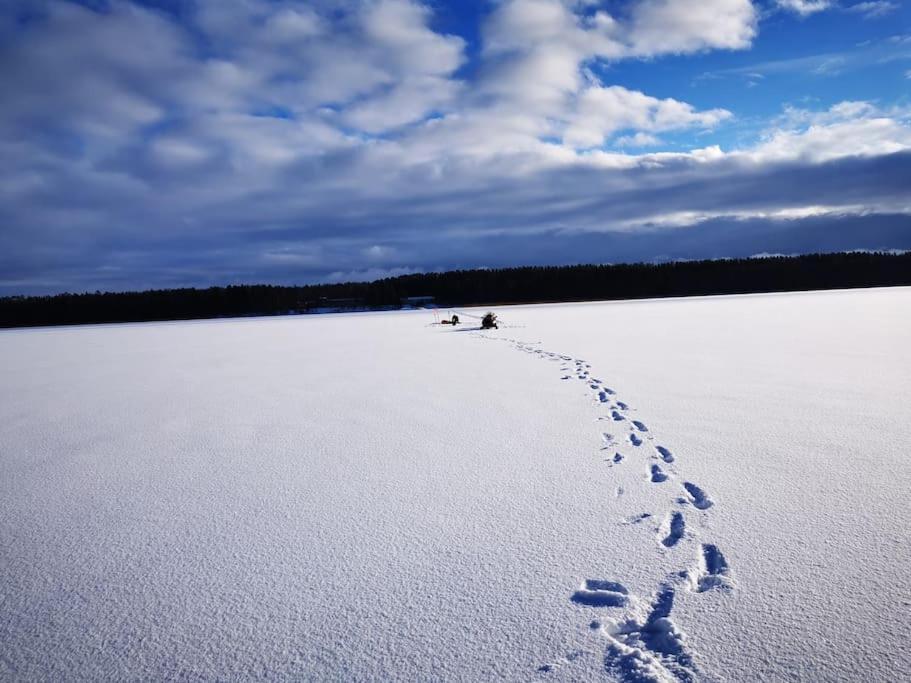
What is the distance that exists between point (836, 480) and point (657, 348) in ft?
22.6

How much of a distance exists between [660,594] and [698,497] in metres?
1.07

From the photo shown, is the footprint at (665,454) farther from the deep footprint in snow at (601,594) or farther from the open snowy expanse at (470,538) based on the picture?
the deep footprint in snow at (601,594)

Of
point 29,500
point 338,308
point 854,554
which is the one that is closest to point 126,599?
point 29,500

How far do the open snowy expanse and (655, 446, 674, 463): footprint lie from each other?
0.03 metres

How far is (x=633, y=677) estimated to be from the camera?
159cm

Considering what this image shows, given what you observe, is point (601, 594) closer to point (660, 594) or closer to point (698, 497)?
point (660, 594)

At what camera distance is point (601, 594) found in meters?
2.00

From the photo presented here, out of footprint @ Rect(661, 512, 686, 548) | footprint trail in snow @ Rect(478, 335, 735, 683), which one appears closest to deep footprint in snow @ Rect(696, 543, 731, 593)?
footprint trail in snow @ Rect(478, 335, 735, 683)

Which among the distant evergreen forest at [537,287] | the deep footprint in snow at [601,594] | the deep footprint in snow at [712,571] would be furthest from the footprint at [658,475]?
the distant evergreen forest at [537,287]

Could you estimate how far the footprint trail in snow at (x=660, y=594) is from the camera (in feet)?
5.38

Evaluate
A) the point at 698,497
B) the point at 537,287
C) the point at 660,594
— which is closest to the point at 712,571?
the point at 660,594

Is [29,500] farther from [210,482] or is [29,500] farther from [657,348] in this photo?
[657,348]

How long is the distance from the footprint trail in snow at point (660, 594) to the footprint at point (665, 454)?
6cm

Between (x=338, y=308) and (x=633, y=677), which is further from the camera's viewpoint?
(x=338, y=308)
